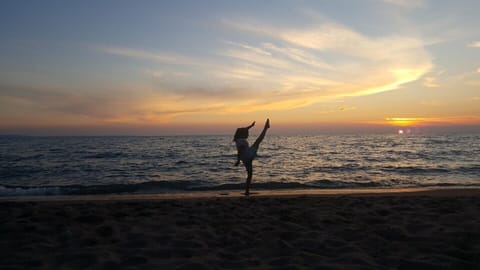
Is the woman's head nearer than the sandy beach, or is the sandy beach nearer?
the sandy beach

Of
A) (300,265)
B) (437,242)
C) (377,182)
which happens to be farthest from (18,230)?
(377,182)

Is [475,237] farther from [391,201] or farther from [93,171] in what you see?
[93,171]

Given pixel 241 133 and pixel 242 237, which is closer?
pixel 242 237

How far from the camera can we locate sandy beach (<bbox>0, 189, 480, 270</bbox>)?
4203 mm

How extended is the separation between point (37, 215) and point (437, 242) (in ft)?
22.4

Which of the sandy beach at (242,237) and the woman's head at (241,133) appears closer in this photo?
the sandy beach at (242,237)

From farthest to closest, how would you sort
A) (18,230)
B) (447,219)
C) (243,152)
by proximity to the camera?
(243,152)
(447,219)
(18,230)

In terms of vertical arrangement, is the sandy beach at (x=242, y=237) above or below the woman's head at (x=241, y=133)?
below

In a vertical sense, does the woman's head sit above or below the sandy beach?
above

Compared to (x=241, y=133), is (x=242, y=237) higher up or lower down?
lower down

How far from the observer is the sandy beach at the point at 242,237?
4203 mm

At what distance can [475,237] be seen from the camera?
4988 mm

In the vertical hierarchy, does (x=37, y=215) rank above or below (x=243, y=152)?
below

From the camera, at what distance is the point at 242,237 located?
5270 millimetres
